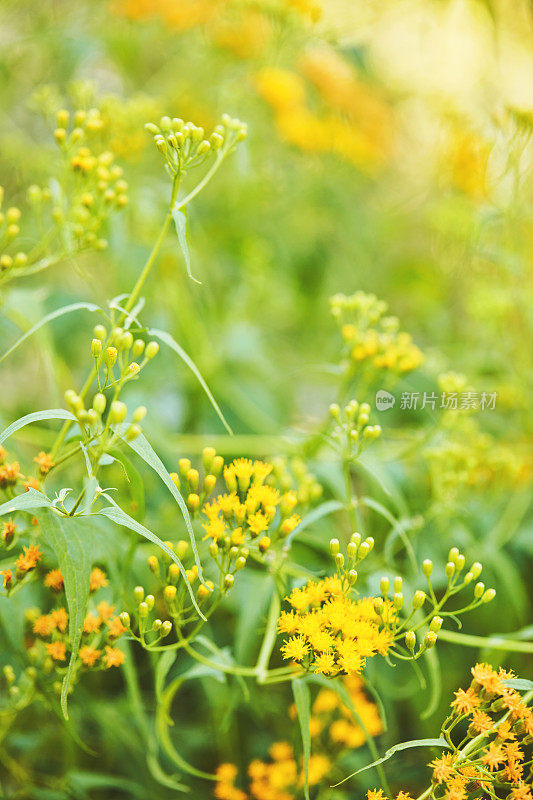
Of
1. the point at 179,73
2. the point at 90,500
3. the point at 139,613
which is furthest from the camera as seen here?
the point at 179,73

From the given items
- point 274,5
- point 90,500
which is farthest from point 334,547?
point 274,5

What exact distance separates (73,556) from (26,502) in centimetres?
7

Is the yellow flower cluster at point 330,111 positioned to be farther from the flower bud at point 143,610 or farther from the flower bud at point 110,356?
the flower bud at point 143,610

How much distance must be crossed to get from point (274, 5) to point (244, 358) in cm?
69

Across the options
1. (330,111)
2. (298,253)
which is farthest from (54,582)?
(330,111)

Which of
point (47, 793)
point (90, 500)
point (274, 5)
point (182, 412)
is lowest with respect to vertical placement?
point (47, 793)

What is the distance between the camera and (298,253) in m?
1.69

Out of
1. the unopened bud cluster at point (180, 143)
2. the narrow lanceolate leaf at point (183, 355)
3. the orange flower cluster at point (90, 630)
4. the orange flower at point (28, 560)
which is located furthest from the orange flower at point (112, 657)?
the unopened bud cluster at point (180, 143)

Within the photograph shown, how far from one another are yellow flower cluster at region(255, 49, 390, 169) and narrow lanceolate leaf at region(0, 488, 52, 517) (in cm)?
118

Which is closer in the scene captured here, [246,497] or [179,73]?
[246,497]

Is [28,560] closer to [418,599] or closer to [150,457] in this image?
[150,457]

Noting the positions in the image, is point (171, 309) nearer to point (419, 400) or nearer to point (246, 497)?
point (419, 400)

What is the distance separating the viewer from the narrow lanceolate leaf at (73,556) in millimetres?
557

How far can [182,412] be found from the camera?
51.5 inches
